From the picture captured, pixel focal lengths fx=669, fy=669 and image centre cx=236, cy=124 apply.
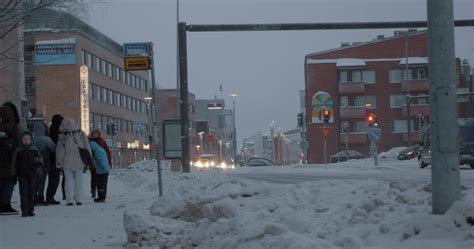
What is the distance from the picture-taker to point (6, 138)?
1222cm

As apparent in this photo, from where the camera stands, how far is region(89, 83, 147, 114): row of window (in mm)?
71575

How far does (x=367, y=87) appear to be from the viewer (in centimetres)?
6712

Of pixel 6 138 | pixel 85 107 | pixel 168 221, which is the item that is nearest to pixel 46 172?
pixel 6 138

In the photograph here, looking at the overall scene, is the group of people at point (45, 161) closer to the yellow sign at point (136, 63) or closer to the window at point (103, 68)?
the yellow sign at point (136, 63)

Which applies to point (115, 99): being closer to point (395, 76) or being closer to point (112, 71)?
point (112, 71)

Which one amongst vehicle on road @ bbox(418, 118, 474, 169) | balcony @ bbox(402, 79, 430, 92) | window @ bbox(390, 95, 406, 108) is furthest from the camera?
window @ bbox(390, 95, 406, 108)

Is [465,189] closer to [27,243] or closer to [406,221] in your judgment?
[406,221]

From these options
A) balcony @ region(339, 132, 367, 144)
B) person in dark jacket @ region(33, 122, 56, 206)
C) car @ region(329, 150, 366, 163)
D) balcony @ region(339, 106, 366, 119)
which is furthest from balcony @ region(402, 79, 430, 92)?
person in dark jacket @ region(33, 122, 56, 206)

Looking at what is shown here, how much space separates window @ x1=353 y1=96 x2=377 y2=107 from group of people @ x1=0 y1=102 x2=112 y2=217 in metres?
53.5

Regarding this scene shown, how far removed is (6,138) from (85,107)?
50.2 metres

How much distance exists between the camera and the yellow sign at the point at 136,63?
44.5ft

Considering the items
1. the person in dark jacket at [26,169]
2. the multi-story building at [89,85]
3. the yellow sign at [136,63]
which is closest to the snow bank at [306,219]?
the person in dark jacket at [26,169]

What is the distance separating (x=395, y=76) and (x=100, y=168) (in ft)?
184

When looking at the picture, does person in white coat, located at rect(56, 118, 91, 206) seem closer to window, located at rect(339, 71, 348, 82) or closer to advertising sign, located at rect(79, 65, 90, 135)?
advertising sign, located at rect(79, 65, 90, 135)
